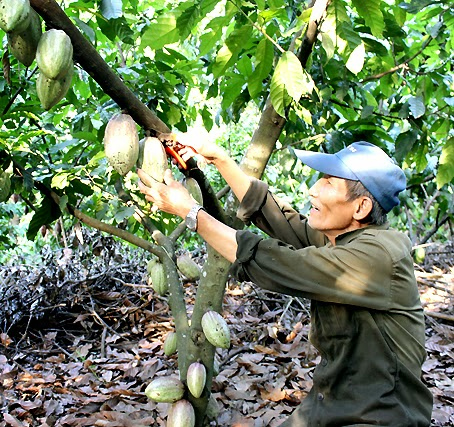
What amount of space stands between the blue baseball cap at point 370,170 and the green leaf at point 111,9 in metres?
0.77

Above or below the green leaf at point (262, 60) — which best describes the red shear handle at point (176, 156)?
below

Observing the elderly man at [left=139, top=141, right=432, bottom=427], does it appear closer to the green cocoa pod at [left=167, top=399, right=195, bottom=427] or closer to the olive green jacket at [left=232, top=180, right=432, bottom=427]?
the olive green jacket at [left=232, top=180, right=432, bottom=427]

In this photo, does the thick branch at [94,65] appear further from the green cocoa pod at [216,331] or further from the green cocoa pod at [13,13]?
the green cocoa pod at [216,331]

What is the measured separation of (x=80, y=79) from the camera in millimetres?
2502

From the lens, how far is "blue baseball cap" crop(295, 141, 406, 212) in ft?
5.40

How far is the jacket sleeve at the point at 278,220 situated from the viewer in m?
1.86

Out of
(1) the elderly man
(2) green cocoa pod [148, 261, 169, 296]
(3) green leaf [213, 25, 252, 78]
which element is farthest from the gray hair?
(2) green cocoa pod [148, 261, 169, 296]

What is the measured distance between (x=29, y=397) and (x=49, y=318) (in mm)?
934

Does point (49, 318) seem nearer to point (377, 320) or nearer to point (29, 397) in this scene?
point (29, 397)

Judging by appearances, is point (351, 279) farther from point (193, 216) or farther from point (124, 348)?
point (124, 348)

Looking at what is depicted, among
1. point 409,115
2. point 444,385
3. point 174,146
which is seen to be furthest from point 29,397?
point 409,115

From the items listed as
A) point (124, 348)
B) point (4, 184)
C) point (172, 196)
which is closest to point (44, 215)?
point (4, 184)

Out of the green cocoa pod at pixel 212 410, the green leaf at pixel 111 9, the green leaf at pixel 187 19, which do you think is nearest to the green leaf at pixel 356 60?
the green leaf at pixel 187 19

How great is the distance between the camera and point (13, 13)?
928 mm
